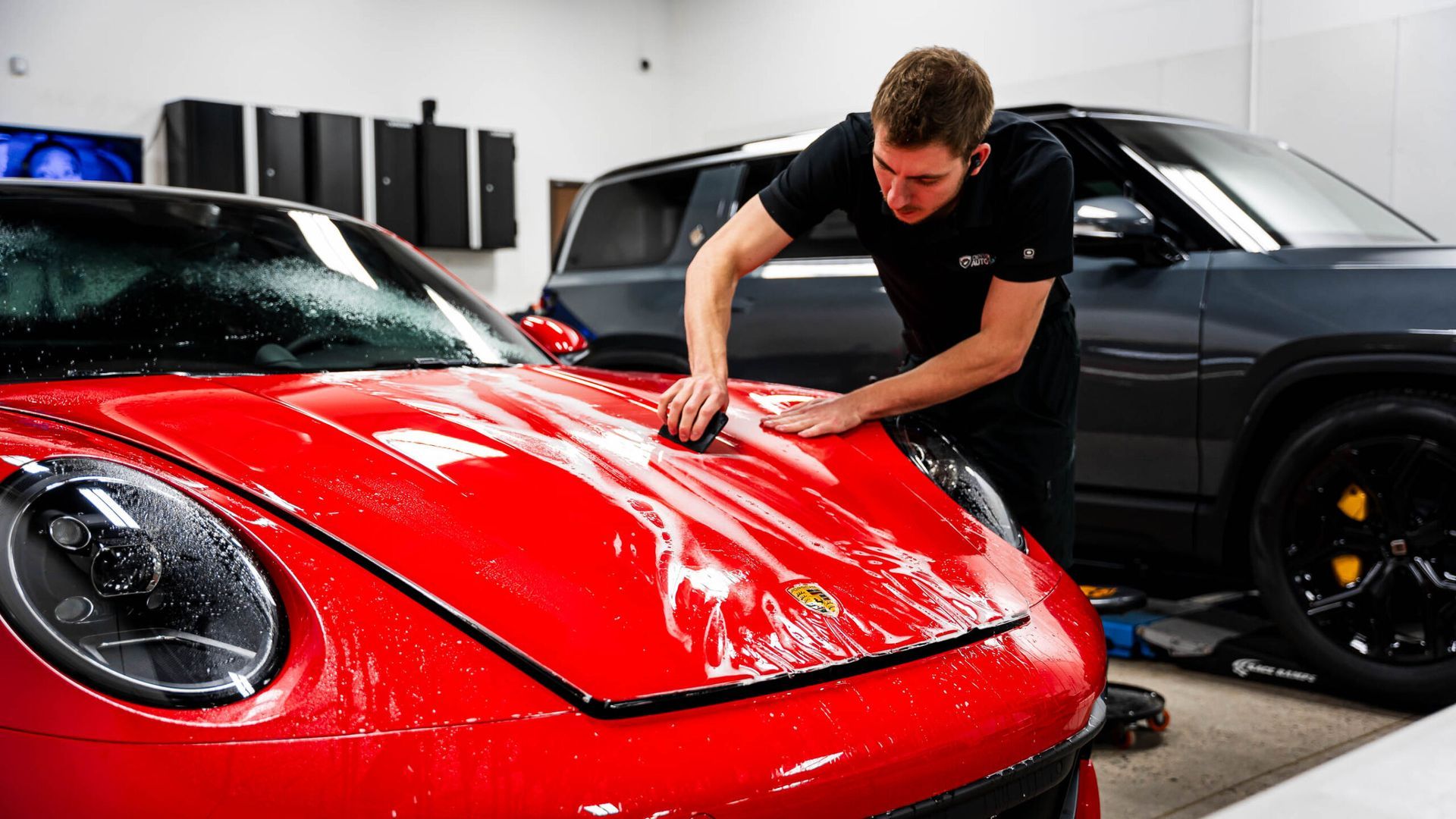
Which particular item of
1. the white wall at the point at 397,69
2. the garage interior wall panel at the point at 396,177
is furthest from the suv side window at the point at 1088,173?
the white wall at the point at 397,69

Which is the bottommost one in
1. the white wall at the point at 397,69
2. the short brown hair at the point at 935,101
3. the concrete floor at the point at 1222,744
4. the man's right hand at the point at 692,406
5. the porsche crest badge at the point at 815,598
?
the concrete floor at the point at 1222,744

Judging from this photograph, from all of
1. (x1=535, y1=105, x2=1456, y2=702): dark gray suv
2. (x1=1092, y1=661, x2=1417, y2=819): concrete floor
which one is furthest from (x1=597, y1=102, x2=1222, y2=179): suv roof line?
(x1=1092, y1=661, x2=1417, y2=819): concrete floor

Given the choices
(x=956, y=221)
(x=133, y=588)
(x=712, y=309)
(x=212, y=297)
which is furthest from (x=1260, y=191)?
(x=133, y=588)

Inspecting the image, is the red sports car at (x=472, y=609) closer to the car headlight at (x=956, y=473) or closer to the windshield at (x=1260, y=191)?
the car headlight at (x=956, y=473)

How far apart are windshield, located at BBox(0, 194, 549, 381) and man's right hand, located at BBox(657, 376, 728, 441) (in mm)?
515

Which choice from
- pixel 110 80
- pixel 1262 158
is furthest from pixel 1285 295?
pixel 110 80

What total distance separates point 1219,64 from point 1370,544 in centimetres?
433

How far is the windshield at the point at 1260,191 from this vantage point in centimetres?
313

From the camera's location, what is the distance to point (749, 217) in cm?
217

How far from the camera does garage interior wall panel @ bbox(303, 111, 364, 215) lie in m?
8.84

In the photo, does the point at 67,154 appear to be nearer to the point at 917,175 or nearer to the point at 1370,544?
the point at 917,175

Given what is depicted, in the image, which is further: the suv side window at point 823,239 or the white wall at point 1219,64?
the white wall at point 1219,64

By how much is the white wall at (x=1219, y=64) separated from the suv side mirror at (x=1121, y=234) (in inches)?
128

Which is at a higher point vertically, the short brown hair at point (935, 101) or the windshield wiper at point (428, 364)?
the short brown hair at point (935, 101)
